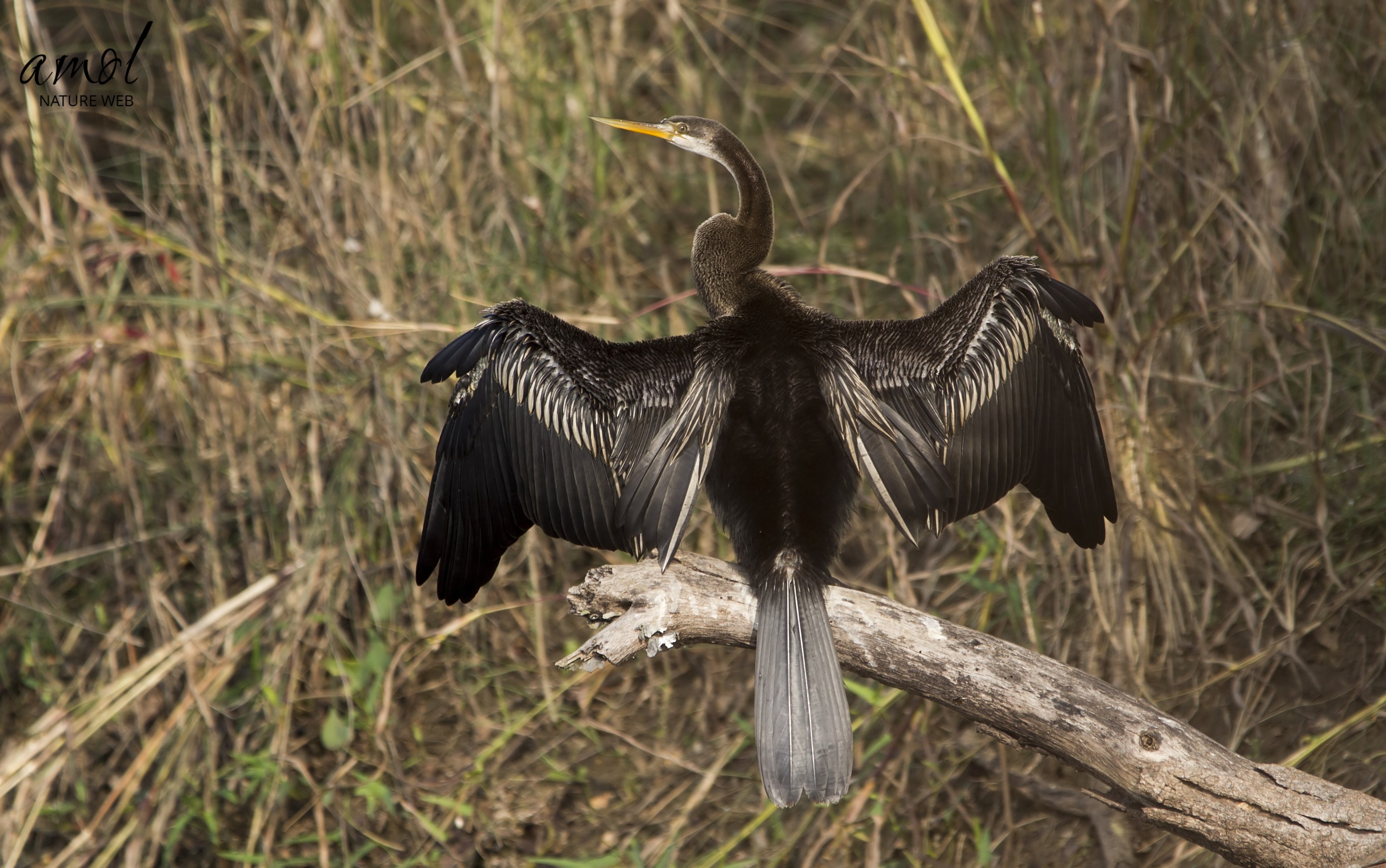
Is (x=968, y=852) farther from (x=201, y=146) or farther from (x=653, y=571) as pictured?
(x=201, y=146)

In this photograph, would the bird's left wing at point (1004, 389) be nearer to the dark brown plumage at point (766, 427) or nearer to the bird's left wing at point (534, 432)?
the dark brown plumage at point (766, 427)

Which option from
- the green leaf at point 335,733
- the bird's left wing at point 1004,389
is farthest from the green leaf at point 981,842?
the green leaf at point 335,733

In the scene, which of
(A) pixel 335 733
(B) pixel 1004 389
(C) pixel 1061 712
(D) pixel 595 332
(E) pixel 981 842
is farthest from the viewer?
(D) pixel 595 332

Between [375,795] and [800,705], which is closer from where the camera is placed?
[800,705]

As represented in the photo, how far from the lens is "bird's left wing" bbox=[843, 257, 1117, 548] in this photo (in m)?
2.81

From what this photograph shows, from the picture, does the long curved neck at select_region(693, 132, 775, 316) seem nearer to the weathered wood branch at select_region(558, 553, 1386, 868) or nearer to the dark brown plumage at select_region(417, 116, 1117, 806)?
the dark brown plumage at select_region(417, 116, 1117, 806)

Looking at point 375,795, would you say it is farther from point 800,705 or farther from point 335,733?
point 800,705

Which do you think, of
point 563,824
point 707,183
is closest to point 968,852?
point 563,824

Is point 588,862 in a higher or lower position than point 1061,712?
lower

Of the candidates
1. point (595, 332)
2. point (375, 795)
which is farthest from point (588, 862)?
point (595, 332)

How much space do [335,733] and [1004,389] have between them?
2587 millimetres

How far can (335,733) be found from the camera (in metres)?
3.94

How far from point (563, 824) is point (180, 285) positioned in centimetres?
249

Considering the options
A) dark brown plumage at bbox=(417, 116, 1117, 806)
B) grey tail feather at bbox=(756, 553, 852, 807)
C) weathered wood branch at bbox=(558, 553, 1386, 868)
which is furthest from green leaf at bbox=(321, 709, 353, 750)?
grey tail feather at bbox=(756, 553, 852, 807)
